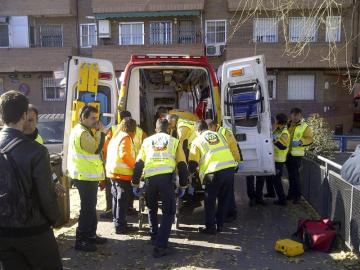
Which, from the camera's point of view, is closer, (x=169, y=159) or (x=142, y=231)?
(x=169, y=159)

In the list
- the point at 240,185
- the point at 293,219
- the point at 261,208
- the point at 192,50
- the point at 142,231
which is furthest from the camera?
the point at 192,50

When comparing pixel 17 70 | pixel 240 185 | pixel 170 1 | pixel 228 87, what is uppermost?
pixel 170 1

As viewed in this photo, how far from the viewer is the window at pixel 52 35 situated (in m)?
24.3

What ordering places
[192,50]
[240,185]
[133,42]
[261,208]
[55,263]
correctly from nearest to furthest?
[55,263] → [261,208] → [240,185] → [192,50] → [133,42]

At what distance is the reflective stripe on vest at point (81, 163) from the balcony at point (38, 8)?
1954 cm

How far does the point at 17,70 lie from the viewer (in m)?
23.2

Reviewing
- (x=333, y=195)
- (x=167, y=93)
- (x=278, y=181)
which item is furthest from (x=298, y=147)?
(x=167, y=93)

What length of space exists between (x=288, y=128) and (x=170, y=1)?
15.5m

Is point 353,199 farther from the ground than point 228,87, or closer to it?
closer to it

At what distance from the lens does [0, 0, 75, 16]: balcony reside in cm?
2314

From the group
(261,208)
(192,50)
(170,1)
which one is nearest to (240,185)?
(261,208)

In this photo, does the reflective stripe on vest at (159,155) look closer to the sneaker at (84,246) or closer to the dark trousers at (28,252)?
the sneaker at (84,246)

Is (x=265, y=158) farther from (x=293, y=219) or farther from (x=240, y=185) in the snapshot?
(x=240, y=185)

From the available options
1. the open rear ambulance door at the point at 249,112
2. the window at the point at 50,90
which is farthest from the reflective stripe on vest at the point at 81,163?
the window at the point at 50,90
